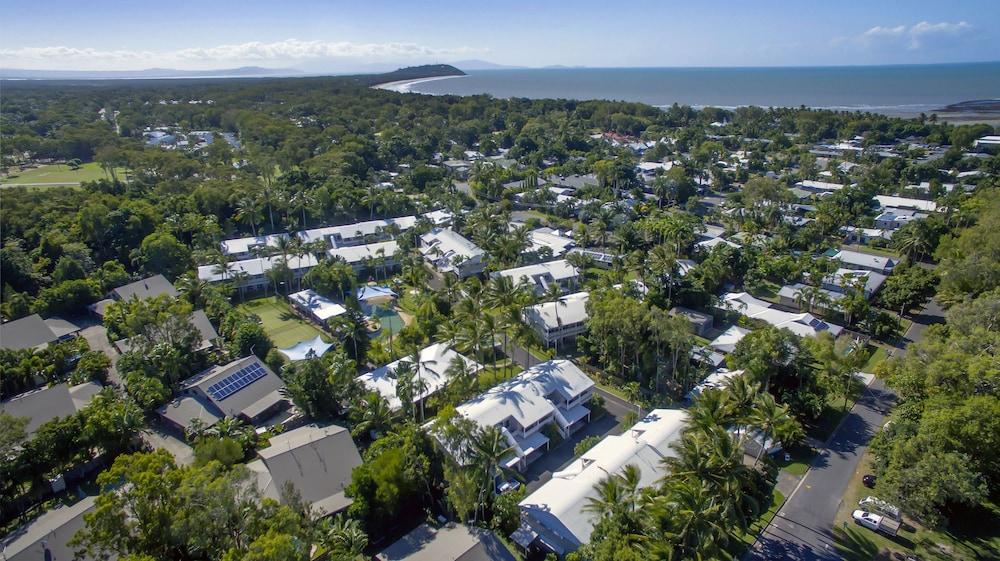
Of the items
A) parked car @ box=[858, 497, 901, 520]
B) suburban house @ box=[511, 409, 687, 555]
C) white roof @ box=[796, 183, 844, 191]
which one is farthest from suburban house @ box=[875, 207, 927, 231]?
suburban house @ box=[511, 409, 687, 555]

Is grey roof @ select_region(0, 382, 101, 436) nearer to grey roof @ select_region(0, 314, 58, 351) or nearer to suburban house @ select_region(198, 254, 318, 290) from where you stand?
grey roof @ select_region(0, 314, 58, 351)

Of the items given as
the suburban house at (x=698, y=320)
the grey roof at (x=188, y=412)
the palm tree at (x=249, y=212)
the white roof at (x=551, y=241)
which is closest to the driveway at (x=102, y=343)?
the grey roof at (x=188, y=412)

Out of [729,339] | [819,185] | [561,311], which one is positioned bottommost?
[729,339]

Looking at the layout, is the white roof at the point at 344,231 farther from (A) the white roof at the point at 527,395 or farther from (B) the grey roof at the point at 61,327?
(A) the white roof at the point at 527,395

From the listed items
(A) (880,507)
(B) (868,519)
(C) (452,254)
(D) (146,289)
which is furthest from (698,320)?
(D) (146,289)

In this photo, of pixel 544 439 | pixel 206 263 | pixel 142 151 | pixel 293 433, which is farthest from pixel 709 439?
pixel 142 151

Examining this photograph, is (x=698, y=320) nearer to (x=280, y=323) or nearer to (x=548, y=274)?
(x=548, y=274)

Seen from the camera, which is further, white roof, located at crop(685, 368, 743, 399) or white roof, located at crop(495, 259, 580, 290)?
white roof, located at crop(495, 259, 580, 290)
